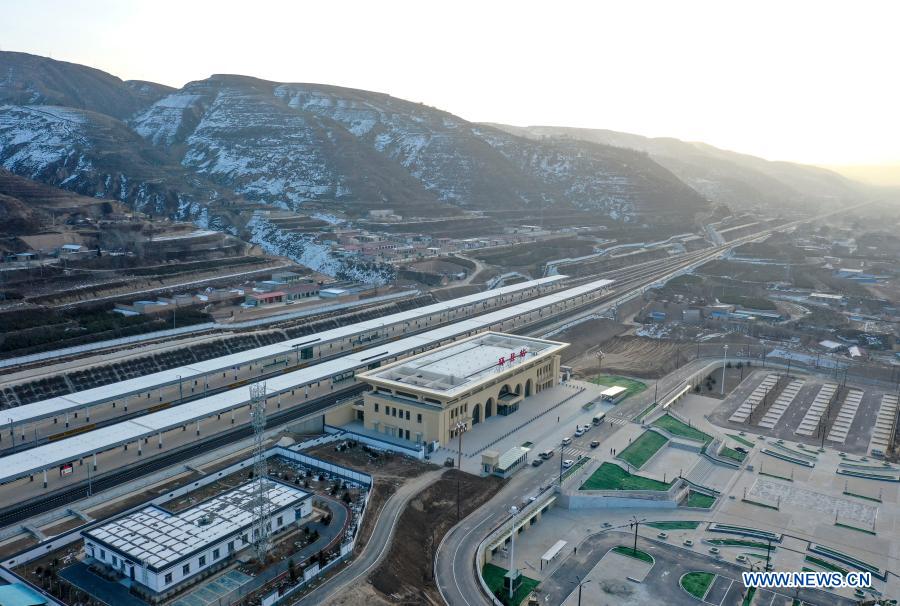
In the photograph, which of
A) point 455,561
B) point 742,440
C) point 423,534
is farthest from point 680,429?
point 455,561

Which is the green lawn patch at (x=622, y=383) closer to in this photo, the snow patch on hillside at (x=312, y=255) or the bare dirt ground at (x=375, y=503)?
the bare dirt ground at (x=375, y=503)

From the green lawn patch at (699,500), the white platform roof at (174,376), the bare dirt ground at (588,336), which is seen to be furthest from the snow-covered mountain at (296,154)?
the green lawn patch at (699,500)

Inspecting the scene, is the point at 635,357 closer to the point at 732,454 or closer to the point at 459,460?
the point at 732,454

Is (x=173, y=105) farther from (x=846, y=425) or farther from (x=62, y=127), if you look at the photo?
(x=846, y=425)

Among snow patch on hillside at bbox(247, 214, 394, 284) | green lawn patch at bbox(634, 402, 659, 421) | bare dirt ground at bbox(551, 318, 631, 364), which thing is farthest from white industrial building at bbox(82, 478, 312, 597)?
snow patch on hillside at bbox(247, 214, 394, 284)

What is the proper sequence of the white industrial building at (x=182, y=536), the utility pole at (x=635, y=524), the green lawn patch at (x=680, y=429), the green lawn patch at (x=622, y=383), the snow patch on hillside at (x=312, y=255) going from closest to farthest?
the white industrial building at (x=182, y=536)
the utility pole at (x=635, y=524)
the green lawn patch at (x=680, y=429)
the green lawn patch at (x=622, y=383)
the snow patch on hillside at (x=312, y=255)

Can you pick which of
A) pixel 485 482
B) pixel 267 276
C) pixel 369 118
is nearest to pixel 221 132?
pixel 369 118
